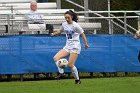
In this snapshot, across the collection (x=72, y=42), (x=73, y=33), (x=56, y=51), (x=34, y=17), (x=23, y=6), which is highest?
(x=23, y=6)

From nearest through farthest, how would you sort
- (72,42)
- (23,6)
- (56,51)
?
(72,42) < (56,51) < (23,6)

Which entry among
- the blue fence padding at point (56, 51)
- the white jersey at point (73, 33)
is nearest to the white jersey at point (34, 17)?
the blue fence padding at point (56, 51)

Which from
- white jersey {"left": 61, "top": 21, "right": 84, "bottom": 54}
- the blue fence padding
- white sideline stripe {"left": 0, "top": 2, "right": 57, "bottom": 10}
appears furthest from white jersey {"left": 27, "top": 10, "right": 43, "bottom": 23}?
white sideline stripe {"left": 0, "top": 2, "right": 57, "bottom": 10}

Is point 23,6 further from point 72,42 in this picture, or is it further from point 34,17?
point 72,42

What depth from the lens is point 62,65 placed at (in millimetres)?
17469

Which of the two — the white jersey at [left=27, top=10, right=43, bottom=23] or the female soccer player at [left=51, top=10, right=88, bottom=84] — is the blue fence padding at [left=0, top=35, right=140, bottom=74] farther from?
the female soccer player at [left=51, top=10, right=88, bottom=84]

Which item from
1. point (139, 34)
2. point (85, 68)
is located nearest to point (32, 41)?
point (85, 68)

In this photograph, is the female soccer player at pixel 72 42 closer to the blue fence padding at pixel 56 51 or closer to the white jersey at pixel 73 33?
the white jersey at pixel 73 33

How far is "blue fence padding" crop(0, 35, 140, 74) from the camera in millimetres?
20219

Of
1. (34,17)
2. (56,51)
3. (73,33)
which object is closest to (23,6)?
(34,17)

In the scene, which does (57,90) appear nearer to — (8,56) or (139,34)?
(139,34)

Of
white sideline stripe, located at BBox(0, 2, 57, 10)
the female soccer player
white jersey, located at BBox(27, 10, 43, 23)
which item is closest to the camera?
the female soccer player

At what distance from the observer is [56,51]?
807 inches

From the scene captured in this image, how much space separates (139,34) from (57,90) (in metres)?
2.75
